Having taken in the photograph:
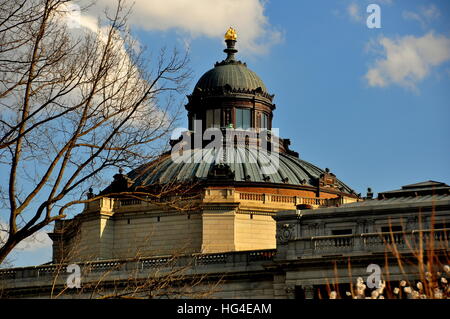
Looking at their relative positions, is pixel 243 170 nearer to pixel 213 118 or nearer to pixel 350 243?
pixel 213 118

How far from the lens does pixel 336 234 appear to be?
61.0 m

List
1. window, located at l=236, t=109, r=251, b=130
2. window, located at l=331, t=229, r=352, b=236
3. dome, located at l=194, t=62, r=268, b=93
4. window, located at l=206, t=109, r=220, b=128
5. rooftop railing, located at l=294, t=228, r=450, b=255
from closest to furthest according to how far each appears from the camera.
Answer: rooftop railing, located at l=294, t=228, r=450, b=255, window, located at l=331, t=229, r=352, b=236, window, located at l=236, t=109, r=251, b=130, window, located at l=206, t=109, r=220, b=128, dome, located at l=194, t=62, r=268, b=93

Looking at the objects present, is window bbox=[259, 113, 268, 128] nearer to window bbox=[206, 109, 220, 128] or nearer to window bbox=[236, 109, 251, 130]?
window bbox=[236, 109, 251, 130]

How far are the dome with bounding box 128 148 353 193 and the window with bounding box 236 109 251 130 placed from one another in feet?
13.6

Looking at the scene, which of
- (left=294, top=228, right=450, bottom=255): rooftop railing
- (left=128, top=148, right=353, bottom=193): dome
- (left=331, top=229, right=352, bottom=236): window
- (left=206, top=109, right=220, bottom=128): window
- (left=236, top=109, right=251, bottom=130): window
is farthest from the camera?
(left=206, top=109, right=220, bottom=128): window

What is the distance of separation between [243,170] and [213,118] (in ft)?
36.7

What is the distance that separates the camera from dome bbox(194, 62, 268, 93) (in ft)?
327

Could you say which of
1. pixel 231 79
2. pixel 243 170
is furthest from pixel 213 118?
pixel 243 170

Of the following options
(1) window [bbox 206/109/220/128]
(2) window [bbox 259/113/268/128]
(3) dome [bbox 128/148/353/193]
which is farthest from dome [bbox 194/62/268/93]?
(3) dome [bbox 128/148/353/193]

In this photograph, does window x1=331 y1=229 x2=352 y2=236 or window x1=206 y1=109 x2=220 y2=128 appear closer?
window x1=331 y1=229 x2=352 y2=236
